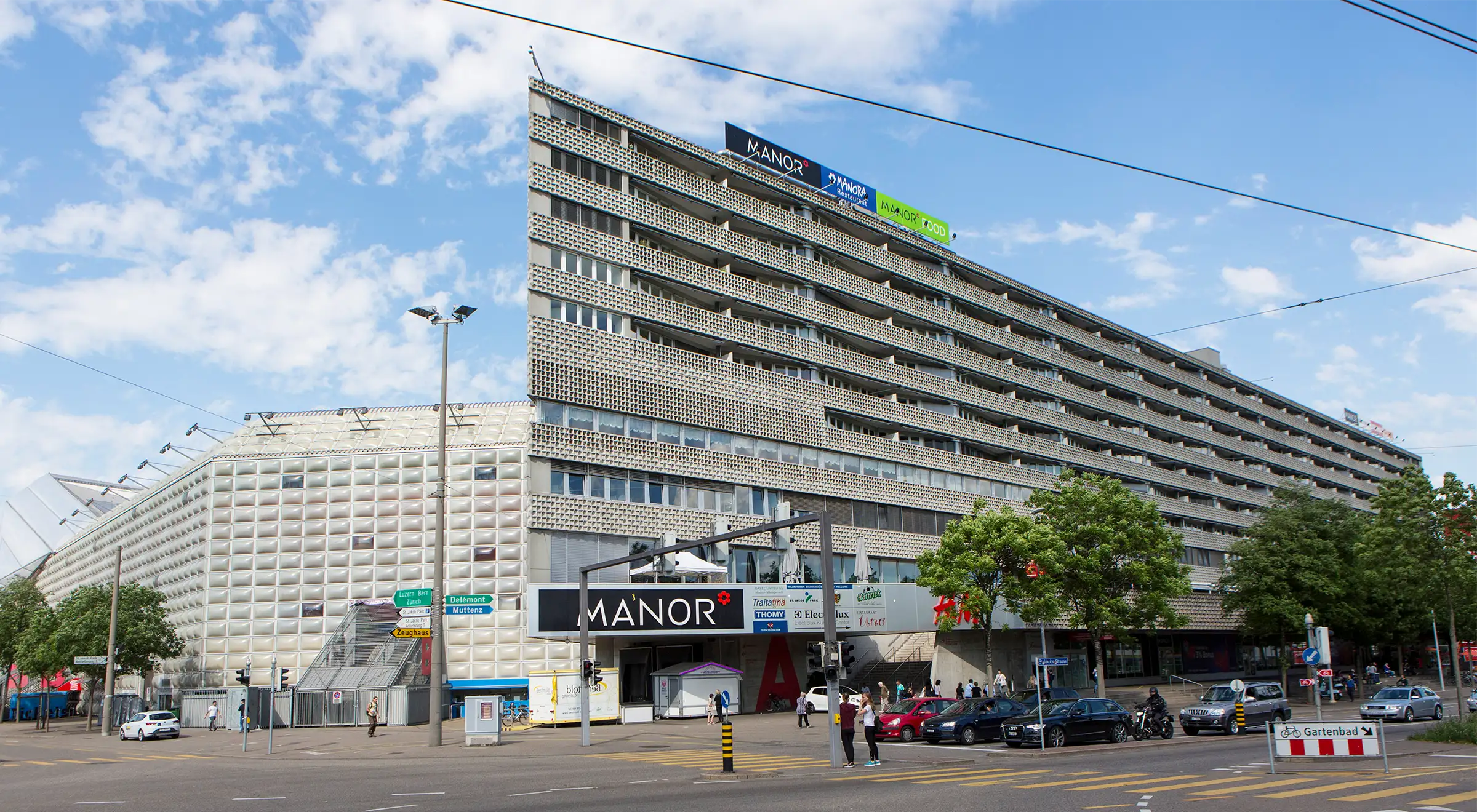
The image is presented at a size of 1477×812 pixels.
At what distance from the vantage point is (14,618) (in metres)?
73.4

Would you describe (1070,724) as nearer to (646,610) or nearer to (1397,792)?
(1397,792)

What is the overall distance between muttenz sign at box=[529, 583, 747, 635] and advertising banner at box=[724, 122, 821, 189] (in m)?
27.4

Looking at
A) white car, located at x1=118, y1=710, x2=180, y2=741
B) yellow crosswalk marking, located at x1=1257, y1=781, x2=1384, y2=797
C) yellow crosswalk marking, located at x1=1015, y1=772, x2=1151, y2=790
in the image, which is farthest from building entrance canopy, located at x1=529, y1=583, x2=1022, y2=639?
yellow crosswalk marking, located at x1=1257, y1=781, x2=1384, y2=797

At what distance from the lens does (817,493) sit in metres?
59.2

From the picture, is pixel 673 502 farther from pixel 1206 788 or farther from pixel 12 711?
pixel 12 711

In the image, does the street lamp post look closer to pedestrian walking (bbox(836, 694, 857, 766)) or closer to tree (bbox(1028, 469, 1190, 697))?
pedestrian walking (bbox(836, 694, 857, 766))

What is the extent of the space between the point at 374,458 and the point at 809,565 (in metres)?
25.8

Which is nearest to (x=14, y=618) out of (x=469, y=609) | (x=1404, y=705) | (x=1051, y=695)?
(x=469, y=609)

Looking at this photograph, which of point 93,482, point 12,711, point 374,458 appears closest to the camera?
point 374,458

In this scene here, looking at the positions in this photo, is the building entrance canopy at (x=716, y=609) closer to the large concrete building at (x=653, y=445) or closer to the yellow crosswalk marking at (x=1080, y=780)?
the large concrete building at (x=653, y=445)

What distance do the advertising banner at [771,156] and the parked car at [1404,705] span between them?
4176 centimetres

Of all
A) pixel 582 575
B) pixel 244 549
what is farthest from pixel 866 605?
pixel 244 549

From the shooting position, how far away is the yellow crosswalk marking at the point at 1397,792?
57.2 feet

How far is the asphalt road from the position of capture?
18141 millimetres
